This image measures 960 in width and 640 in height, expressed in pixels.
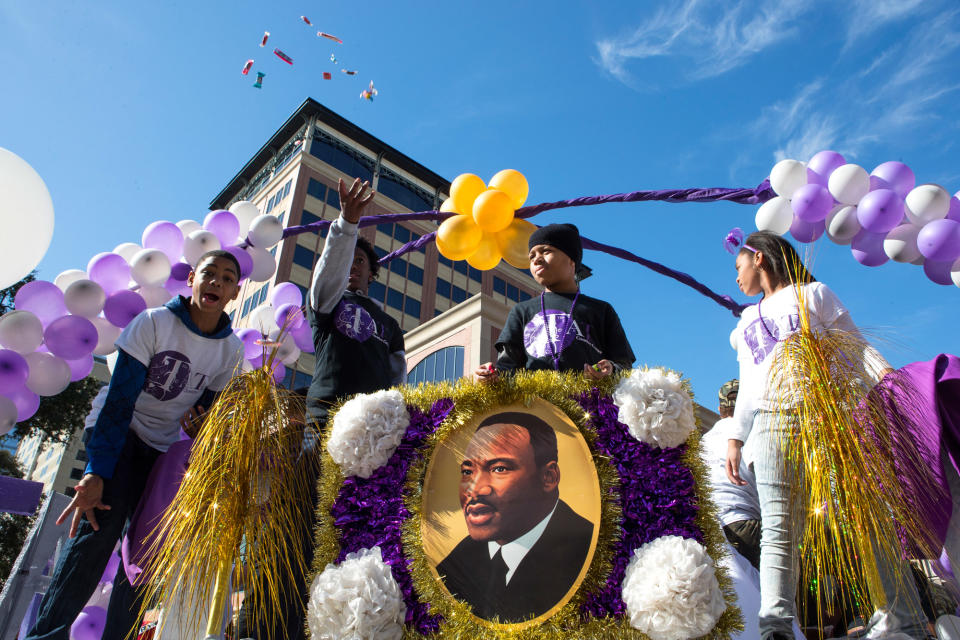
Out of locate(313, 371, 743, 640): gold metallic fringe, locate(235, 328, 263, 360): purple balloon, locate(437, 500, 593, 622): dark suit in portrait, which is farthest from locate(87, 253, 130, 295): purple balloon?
locate(437, 500, 593, 622): dark suit in portrait

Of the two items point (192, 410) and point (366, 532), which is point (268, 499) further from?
point (192, 410)

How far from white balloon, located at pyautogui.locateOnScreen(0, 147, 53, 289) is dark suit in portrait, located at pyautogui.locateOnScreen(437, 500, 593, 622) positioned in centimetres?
312

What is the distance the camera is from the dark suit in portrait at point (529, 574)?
69.4 inches

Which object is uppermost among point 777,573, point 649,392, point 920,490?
point 649,392

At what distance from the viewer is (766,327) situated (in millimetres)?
2699

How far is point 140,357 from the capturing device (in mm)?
2695

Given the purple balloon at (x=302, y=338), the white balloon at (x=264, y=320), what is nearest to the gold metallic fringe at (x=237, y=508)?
the purple balloon at (x=302, y=338)

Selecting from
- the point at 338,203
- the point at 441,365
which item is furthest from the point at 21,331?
the point at 338,203

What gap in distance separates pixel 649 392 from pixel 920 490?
2.75 feet

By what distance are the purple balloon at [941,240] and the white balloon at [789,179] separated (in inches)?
30.5

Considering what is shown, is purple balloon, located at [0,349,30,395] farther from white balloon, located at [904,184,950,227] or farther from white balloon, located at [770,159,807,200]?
white balloon, located at [904,184,950,227]

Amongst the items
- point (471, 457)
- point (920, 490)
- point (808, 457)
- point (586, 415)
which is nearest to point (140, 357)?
point (471, 457)

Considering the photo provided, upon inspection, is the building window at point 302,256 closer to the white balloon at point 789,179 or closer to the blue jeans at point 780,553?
the white balloon at point 789,179

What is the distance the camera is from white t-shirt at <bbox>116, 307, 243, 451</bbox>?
8.99 feet
